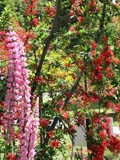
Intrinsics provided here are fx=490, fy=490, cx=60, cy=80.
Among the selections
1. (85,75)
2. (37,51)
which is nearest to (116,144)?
(85,75)

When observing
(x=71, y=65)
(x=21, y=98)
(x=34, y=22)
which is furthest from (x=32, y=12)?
(x=21, y=98)

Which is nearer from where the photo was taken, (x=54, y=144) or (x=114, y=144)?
(x=54, y=144)

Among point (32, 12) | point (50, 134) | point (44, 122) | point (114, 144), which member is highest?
point (32, 12)

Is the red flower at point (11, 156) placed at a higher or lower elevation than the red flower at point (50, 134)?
lower

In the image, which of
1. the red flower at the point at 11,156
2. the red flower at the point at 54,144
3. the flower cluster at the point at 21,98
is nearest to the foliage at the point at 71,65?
the red flower at the point at 54,144

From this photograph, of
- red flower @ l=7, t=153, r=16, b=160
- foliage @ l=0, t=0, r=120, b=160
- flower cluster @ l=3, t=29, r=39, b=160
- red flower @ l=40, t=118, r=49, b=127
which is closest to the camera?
flower cluster @ l=3, t=29, r=39, b=160

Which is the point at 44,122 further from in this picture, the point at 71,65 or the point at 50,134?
the point at 71,65

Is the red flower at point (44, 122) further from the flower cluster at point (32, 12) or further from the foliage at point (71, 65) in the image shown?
the flower cluster at point (32, 12)

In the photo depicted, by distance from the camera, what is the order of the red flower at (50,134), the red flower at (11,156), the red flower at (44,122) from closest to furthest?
the red flower at (11,156)
the red flower at (44,122)
the red flower at (50,134)

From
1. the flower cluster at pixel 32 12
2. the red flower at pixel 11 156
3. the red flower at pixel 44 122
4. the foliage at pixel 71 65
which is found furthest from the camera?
the flower cluster at pixel 32 12

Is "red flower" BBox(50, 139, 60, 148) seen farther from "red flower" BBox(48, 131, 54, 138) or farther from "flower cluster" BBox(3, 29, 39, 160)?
"flower cluster" BBox(3, 29, 39, 160)

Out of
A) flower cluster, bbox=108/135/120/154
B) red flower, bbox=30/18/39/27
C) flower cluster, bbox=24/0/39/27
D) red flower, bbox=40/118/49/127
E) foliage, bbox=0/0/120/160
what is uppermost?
flower cluster, bbox=24/0/39/27

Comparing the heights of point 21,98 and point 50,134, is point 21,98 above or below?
above

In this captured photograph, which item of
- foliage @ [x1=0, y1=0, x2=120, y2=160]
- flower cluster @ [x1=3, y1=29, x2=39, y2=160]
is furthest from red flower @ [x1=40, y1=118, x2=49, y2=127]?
flower cluster @ [x1=3, y1=29, x2=39, y2=160]
